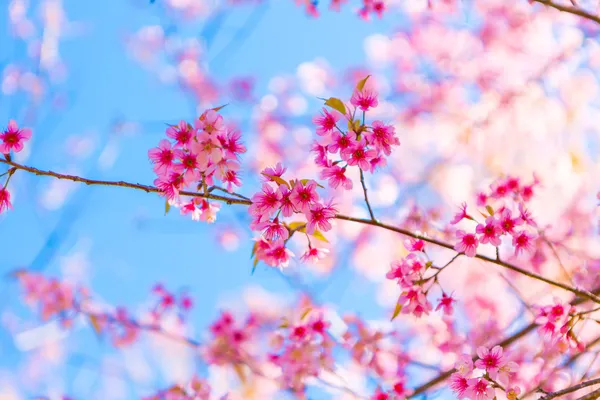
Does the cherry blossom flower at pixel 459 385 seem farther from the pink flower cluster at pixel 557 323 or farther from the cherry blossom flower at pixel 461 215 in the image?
the cherry blossom flower at pixel 461 215

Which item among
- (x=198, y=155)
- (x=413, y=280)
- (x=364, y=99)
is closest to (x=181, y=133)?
(x=198, y=155)

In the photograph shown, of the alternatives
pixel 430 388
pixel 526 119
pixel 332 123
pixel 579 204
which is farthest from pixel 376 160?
pixel 526 119

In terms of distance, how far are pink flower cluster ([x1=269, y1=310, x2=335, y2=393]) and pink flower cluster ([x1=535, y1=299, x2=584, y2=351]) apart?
53.6 inches

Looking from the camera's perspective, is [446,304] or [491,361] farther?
[446,304]

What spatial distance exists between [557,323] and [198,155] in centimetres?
172

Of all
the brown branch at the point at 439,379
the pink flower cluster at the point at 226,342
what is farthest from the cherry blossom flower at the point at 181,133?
the pink flower cluster at the point at 226,342

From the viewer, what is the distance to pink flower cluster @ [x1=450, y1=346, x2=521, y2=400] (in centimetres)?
233

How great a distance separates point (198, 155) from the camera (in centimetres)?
228

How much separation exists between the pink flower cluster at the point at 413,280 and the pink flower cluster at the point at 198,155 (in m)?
0.81

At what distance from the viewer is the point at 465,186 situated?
8.19 metres

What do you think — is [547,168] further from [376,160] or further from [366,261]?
[376,160]

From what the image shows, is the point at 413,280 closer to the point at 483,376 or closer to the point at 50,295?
the point at 483,376

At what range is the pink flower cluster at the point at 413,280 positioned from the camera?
251cm

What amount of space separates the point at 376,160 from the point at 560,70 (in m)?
5.95
